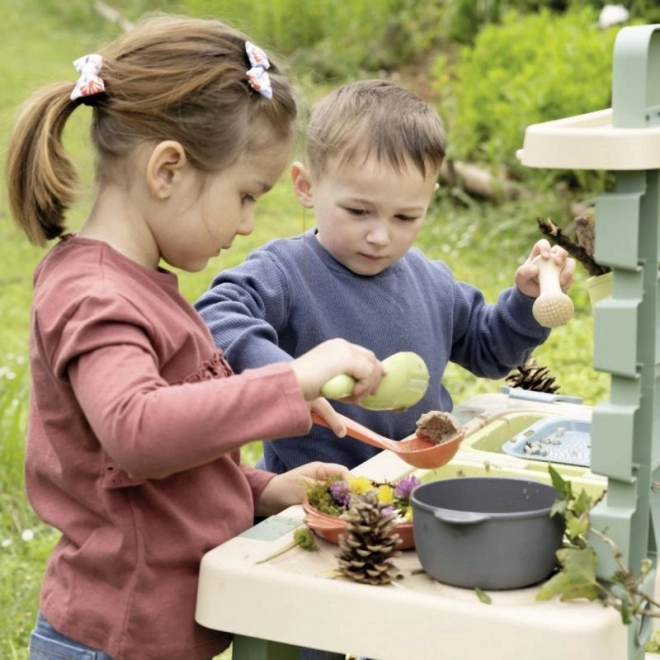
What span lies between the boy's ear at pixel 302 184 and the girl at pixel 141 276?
1.65ft

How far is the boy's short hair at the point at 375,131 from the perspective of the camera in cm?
189

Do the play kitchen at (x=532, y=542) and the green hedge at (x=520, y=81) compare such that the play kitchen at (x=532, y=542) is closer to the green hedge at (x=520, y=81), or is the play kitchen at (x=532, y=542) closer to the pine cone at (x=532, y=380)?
the pine cone at (x=532, y=380)

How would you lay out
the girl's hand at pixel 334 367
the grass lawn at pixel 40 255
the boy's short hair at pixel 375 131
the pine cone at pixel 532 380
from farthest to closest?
the grass lawn at pixel 40 255
the pine cone at pixel 532 380
the boy's short hair at pixel 375 131
the girl's hand at pixel 334 367

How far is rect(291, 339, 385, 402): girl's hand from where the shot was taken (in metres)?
1.30

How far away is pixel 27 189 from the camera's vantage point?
4.78 feet

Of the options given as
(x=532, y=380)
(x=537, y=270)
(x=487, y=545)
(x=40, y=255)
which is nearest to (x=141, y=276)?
(x=487, y=545)

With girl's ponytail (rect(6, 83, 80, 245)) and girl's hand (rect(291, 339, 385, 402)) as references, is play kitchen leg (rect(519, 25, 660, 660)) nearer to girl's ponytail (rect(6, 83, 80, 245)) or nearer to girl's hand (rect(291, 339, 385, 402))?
girl's hand (rect(291, 339, 385, 402))

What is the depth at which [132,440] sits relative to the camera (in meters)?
1.23

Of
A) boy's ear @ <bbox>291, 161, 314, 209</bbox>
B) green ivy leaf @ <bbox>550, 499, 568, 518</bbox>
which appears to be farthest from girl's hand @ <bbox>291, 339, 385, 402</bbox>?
boy's ear @ <bbox>291, 161, 314, 209</bbox>

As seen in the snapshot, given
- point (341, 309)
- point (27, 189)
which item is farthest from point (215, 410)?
point (341, 309)

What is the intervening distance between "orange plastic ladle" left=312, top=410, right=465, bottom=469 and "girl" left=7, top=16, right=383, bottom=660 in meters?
0.22

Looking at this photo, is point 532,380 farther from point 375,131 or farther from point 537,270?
point 375,131

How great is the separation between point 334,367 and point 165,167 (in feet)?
0.95

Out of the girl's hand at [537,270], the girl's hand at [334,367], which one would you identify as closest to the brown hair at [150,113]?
the girl's hand at [334,367]
